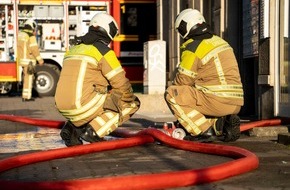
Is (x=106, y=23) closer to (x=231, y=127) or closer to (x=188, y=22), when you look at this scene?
(x=188, y=22)

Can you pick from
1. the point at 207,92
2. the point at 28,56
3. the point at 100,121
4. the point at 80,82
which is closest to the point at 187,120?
the point at 207,92

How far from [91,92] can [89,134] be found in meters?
0.45

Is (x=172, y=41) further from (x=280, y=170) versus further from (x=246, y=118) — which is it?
(x=280, y=170)

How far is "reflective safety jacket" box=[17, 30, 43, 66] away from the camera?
18734 mm

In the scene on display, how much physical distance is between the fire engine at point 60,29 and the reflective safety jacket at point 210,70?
40.3 feet

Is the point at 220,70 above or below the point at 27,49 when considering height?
below

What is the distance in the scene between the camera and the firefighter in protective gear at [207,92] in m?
8.05

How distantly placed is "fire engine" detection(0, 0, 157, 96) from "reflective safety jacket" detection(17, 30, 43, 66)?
1.34 meters

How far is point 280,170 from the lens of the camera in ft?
19.9

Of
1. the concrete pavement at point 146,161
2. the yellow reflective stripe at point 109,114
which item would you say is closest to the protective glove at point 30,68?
the concrete pavement at point 146,161

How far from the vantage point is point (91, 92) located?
7918 mm

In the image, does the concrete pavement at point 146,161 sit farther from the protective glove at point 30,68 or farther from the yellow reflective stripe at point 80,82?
the protective glove at point 30,68

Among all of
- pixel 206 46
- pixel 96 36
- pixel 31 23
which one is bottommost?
pixel 206 46

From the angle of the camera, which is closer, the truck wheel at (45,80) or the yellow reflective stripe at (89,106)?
the yellow reflective stripe at (89,106)
